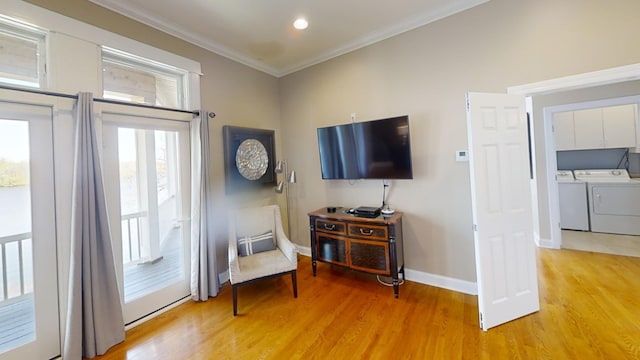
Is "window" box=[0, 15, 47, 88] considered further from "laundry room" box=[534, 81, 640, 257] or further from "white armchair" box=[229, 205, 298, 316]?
"laundry room" box=[534, 81, 640, 257]

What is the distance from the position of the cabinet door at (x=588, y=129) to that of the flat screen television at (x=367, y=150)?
4.44 metres

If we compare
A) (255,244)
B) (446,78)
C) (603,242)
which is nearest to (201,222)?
(255,244)

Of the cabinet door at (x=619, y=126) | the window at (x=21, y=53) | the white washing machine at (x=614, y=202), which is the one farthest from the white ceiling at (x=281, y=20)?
the white washing machine at (x=614, y=202)

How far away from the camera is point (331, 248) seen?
3.04 metres

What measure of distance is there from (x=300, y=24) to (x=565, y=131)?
5.48m

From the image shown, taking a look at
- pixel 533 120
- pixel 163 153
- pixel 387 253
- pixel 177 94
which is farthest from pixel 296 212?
pixel 533 120

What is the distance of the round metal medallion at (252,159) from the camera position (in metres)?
3.29

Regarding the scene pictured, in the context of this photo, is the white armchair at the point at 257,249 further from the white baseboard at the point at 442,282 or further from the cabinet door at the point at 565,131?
the cabinet door at the point at 565,131

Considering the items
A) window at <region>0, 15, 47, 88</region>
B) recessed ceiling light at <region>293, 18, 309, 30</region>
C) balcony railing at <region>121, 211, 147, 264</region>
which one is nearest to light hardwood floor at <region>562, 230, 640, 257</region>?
recessed ceiling light at <region>293, 18, 309, 30</region>

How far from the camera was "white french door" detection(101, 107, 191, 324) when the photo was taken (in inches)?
87.3

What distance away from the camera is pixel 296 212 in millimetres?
3994

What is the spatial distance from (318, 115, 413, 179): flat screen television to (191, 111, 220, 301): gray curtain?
1.47 meters

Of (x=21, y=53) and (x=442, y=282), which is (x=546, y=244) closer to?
(x=442, y=282)

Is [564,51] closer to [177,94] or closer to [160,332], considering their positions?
[177,94]
